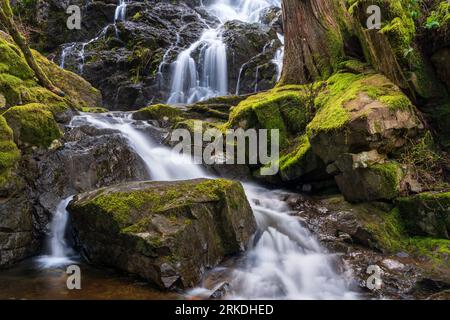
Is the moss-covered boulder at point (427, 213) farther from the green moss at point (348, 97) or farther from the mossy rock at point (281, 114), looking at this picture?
the mossy rock at point (281, 114)

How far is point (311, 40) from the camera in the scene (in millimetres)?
9211

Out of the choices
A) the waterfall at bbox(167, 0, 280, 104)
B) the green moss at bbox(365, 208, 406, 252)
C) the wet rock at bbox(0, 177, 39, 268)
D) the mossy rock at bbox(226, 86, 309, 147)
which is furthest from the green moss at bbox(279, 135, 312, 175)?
the waterfall at bbox(167, 0, 280, 104)

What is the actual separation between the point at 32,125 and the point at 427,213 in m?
6.73

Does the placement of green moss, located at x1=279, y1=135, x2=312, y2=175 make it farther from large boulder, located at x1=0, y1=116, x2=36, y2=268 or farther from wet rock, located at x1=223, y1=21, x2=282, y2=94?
wet rock, located at x1=223, y1=21, x2=282, y2=94

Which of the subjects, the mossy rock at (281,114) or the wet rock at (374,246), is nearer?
the wet rock at (374,246)

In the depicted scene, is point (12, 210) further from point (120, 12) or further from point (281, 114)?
point (120, 12)

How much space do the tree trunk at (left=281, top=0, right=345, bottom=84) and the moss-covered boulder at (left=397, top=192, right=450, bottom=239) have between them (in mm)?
4047

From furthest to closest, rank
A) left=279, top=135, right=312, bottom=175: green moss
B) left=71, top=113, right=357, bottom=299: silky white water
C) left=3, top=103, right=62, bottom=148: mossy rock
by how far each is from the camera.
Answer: left=279, top=135, right=312, bottom=175: green moss, left=3, top=103, right=62, bottom=148: mossy rock, left=71, top=113, right=357, bottom=299: silky white water

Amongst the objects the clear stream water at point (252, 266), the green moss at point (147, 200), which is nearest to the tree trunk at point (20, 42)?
the clear stream water at point (252, 266)

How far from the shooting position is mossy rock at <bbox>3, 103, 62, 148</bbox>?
260 inches

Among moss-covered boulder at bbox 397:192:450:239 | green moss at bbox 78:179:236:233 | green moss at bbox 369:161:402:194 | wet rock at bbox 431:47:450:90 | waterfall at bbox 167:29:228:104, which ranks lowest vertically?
moss-covered boulder at bbox 397:192:450:239

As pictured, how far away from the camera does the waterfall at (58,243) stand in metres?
5.48

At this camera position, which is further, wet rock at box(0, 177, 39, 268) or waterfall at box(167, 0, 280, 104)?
waterfall at box(167, 0, 280, 104)

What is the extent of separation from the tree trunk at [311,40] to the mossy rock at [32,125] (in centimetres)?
561
